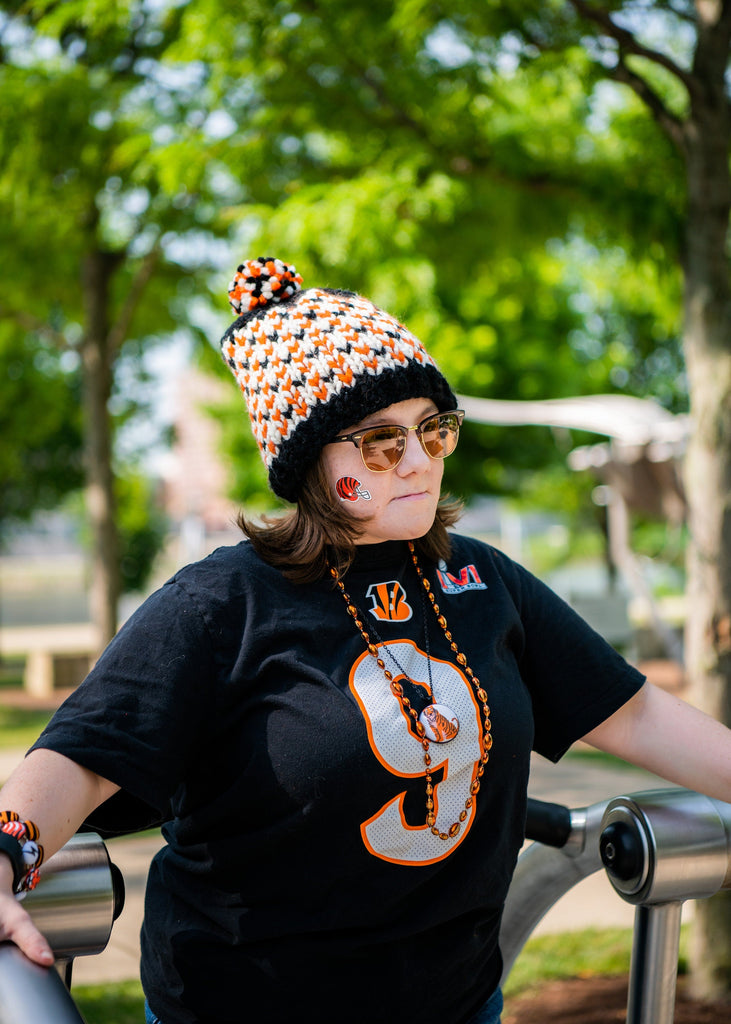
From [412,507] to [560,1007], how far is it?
2574mm

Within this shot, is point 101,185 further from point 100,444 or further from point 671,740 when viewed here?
point 671,740

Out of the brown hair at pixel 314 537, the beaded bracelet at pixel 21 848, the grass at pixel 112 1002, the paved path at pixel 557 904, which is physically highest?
the brown hair at pixel 314 537

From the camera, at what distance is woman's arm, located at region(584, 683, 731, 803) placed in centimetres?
158

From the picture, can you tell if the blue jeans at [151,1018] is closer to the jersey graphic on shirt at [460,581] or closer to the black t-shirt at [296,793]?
the black t-shirt at [296,793]

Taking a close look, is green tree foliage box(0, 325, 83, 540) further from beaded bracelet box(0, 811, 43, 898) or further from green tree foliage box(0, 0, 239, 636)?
beaded bracelet box(0, 811, 43, 898)

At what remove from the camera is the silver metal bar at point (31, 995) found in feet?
3.11

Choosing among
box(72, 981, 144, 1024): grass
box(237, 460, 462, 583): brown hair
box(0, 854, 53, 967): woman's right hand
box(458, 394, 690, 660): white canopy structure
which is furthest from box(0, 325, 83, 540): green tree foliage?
box(0, 854, 53, 967): woman's right hand

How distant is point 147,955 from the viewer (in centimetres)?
148

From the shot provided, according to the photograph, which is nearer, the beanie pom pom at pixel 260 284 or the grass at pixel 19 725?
the beanie pom pom at pixel 260 284

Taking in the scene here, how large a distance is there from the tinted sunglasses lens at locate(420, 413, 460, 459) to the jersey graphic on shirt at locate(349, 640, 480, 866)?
0.28 m

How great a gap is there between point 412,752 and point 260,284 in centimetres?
70

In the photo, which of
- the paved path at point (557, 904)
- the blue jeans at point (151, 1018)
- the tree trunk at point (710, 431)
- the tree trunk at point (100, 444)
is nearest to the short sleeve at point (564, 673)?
the blue jeans at point (151, 1018)

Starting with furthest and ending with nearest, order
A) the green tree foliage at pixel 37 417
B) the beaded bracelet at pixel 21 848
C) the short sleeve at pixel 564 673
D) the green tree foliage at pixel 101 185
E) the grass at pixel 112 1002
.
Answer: the green tree foliage at pixel 37 417 < the green tree foliage at pixel 101 185 < the grass at pixel 112 1002 < the short sleeve at pixel 564 673 < the beaded bracelet at pixel 21 848

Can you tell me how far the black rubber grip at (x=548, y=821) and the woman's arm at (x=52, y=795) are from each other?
31.3 inches
